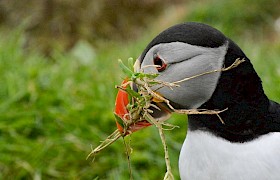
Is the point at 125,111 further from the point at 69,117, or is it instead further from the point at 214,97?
the point at 69,117

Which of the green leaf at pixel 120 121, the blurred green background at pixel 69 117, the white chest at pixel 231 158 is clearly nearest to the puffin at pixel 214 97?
the white chest at pixel 231 158

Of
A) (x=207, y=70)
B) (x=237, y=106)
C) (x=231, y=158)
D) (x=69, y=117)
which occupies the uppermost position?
(x=207, y=70)

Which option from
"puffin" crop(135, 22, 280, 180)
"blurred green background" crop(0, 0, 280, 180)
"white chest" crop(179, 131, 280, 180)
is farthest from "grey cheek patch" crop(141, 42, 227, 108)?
"blurred green background" crop(0, 0, 280, 180)

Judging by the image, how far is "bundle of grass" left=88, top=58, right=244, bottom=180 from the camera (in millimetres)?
2010

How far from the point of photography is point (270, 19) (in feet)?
22.5

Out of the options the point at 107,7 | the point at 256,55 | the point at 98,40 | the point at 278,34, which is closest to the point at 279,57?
the point at 256,55

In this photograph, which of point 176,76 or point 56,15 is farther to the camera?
point 56,15

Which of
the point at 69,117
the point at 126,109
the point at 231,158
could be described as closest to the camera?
the point at 231,158

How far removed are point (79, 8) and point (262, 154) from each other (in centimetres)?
589

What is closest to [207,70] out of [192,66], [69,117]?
[192,66]

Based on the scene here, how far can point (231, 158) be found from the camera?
198 cm

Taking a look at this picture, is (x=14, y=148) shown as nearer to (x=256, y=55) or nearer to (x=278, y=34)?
(x=256, y=55)

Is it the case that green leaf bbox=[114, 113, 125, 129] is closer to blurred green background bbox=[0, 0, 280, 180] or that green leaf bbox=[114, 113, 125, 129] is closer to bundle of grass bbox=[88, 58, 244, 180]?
bundle of grass bbox=[88, 58, 244, 180]

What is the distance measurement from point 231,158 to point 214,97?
0.62 ft
